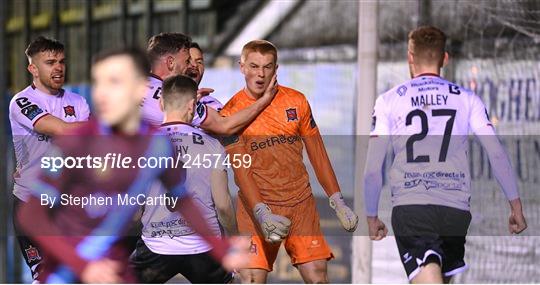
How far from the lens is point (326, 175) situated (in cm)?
772

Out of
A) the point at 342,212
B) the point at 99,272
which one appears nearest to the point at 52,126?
the point at 342,212

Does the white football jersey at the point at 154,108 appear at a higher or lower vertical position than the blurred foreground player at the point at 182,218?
higher

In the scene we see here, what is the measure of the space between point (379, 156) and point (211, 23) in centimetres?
339

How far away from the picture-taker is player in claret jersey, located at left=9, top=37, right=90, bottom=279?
7.58 metres

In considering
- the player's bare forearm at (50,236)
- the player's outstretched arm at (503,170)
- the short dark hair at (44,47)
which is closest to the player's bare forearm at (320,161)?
the player's outstretched arm at (503,170)

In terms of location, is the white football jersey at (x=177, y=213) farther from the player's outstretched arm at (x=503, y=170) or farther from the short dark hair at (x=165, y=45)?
the player's outstretched arm at (x=503, y=170)

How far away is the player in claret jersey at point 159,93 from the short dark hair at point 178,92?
278 mm

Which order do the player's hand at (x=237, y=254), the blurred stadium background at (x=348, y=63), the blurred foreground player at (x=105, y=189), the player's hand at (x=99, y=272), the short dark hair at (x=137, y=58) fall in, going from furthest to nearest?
the blurred stadium background at (x=348, y=63) → the short dark hair at (x=137, y=58) → the player's hand at (x=237, y=254) → the blurred foreground player at (x=105, y=189) → the player's hand at (x=99, y=272)

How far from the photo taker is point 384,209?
901 cm

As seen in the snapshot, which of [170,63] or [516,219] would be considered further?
[170,63]

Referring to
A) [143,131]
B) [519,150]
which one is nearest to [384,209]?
[519,150]

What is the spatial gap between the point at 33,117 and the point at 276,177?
1.51 m

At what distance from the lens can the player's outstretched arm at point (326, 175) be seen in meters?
7.68

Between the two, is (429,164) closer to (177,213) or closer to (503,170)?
(503,170)
